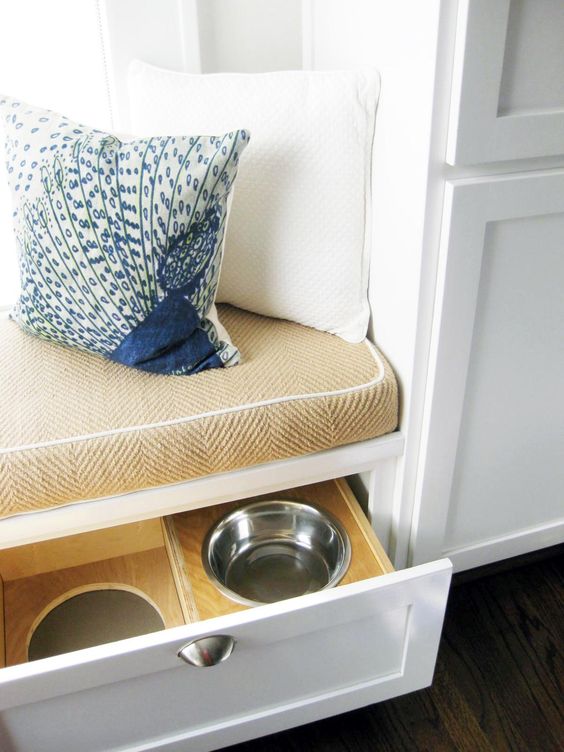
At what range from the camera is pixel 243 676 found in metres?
0.87

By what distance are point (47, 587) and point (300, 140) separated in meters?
0.82

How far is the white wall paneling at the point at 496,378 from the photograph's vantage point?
88cm

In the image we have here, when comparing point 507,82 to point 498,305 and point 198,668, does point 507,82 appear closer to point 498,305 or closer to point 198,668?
point 498,305

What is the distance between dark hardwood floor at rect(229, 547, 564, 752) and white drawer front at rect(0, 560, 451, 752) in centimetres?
11

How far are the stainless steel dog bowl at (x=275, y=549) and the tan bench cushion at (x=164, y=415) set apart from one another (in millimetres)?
186

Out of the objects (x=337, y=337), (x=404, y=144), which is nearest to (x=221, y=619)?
(x=337, y=337)

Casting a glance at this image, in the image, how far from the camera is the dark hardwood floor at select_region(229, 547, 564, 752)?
3.37 ft

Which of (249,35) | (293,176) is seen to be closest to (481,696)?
(293,176)

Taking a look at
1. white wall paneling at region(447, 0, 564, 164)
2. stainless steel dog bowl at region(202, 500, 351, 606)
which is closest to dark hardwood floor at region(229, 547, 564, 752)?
stainless steel dog bowl at region(202, 500, 351, 606)

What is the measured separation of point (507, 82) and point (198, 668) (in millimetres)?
809

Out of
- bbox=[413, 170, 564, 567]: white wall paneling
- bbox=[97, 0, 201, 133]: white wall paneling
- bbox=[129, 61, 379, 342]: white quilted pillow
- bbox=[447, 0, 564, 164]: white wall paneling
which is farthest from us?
bbox=[97, 0, 201, 133]: white wall paneling

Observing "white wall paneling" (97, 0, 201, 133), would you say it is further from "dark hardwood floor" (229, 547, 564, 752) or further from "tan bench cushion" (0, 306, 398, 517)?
"dark hardwood floor" (229, 547, 564, 752)

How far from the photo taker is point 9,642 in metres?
1.02

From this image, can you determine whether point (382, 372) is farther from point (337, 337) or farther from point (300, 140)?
point (300, 140)
